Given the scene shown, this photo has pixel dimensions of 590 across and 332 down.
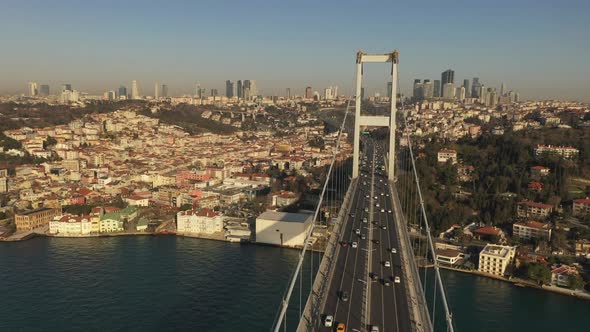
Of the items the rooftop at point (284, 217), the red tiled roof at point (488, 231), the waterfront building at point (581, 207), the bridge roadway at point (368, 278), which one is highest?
the bridge roadway at point (368, 278)

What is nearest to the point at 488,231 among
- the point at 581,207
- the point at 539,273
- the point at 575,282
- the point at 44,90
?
the point at 539,273

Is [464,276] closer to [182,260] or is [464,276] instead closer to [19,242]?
[182,260]

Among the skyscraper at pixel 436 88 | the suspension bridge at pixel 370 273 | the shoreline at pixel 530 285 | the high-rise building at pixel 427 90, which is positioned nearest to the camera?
the suspension bridge at pixel 370 273

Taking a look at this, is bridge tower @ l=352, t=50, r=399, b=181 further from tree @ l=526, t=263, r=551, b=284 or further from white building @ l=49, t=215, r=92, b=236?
white building @ l=49, t=215, r=92, b=236

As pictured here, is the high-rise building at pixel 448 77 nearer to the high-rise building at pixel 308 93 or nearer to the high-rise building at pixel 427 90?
the high-rise building at pixel 427 90

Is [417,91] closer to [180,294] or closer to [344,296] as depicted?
[180,294]

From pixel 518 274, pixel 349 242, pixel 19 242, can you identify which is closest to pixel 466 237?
pixel 518 274

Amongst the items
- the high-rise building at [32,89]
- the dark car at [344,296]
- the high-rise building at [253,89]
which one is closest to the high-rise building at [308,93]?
the high-rise building at [253,89]
